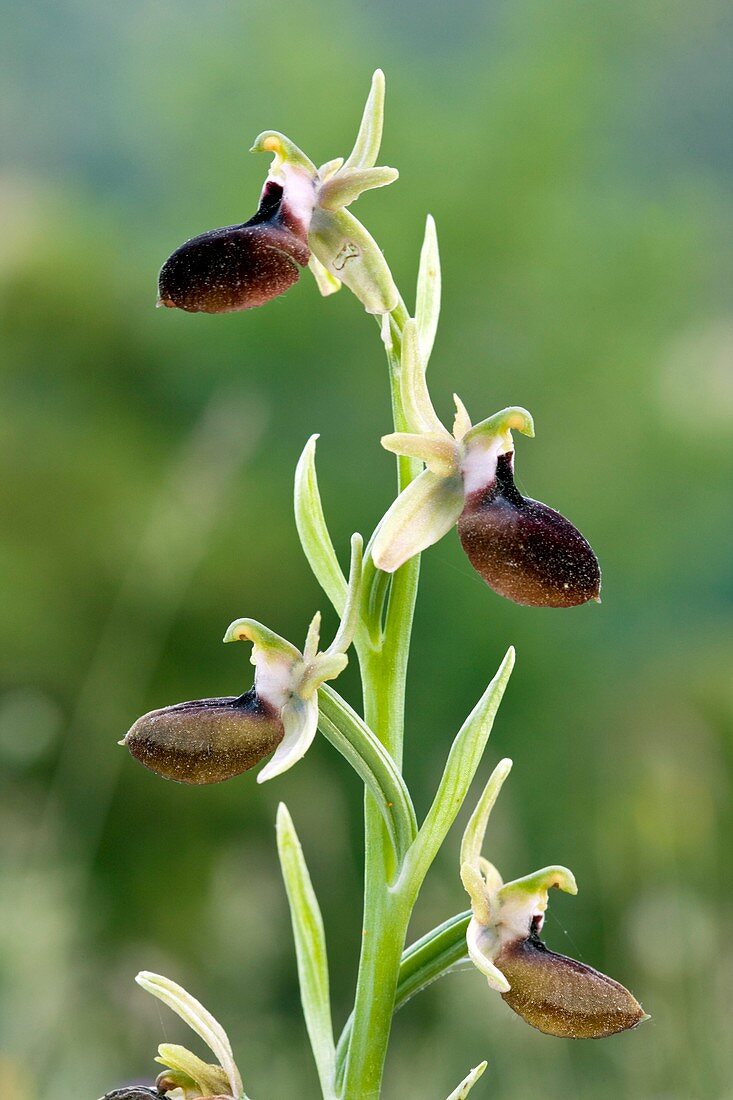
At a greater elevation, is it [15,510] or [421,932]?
[15,510]

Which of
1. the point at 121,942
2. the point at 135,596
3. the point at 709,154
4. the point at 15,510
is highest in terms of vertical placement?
the point at 709,154

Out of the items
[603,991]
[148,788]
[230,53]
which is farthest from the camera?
[230,53]

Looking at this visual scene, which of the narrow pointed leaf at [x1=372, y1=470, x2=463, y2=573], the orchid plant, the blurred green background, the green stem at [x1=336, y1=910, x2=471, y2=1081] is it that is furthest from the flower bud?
the blurred green background

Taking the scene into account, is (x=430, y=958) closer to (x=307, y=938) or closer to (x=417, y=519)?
(x=307, y=938)

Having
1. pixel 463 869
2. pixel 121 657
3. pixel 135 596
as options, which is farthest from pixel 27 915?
pixel 121 657

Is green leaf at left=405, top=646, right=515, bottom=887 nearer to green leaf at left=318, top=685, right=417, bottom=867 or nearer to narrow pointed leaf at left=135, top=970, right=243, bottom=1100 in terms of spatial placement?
green leaf at left=318, top=685, right=417, bottom=867

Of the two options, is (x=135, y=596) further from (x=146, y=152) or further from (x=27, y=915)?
(x=146, y=152)

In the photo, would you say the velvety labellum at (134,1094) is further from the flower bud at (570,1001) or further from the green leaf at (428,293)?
the green leaf at (428,293)

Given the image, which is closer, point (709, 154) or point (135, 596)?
point (135, 596)

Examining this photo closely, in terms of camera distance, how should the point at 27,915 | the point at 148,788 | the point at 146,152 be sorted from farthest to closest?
the point at 146,152
the point at 148,788
the point at 27,915
